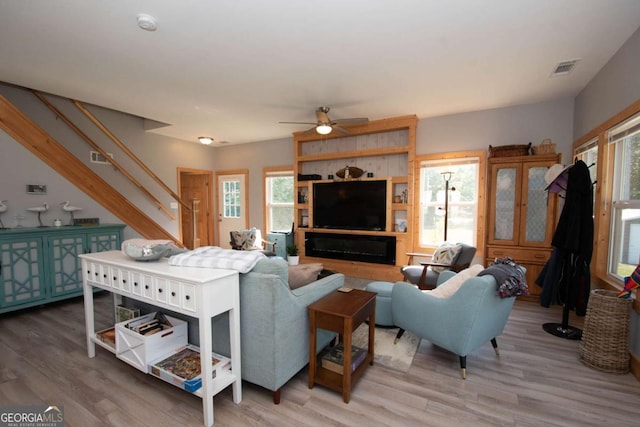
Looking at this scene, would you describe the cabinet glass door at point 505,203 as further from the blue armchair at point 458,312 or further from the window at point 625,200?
the blue armchair at point 458,312

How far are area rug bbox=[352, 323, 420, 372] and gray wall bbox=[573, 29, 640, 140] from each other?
2.84m

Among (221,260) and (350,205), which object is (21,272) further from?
(350,205)

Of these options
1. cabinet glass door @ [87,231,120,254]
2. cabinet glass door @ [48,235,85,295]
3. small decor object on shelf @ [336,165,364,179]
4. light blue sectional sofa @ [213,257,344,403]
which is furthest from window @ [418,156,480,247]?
cabinet glass door @ [48,235,85,295]

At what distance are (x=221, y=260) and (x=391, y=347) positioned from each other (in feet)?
5.92

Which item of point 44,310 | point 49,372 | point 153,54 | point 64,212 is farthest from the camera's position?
point 64,212

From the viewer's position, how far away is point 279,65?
9.49 feet

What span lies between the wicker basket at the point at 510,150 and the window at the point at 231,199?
17.4 ft

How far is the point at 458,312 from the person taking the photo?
207cm

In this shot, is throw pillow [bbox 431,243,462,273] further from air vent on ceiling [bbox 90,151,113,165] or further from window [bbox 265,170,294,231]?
air vent on ceiling [bbox 90,151,113,165]

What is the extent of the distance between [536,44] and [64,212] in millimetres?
5904

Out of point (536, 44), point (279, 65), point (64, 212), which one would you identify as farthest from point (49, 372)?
point (536, 44)

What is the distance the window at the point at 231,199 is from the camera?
22.3ft

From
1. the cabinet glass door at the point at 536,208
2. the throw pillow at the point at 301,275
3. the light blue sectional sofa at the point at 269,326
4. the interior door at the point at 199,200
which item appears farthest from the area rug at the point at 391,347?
the interior door at the point at 199,200

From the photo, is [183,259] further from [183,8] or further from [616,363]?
[616,363]
